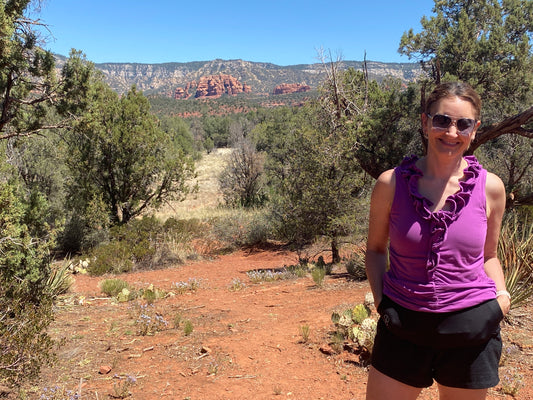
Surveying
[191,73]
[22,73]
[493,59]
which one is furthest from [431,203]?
[191,73]

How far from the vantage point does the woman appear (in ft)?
5.31

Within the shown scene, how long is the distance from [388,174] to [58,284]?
22.6 feet

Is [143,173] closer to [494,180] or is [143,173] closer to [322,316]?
[322,316]

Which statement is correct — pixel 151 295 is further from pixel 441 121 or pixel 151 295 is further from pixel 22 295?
pixel 441 121

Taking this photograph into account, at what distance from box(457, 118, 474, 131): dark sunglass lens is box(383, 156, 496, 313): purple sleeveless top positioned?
0.18 meters

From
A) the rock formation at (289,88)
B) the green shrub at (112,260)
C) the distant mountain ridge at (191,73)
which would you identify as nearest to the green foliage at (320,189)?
the green shrub at (112,260)

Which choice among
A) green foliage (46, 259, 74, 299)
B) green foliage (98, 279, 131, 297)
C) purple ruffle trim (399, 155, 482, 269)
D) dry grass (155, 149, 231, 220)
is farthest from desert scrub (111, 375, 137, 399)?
dry grass (155, 149, 231, 220)

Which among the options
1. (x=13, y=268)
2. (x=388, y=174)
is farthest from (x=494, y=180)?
(x=13, y=268)

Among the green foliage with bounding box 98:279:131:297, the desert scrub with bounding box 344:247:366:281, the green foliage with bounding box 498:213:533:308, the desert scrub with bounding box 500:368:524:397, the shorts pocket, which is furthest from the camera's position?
the green foliage with bounding box 98:279:131:297

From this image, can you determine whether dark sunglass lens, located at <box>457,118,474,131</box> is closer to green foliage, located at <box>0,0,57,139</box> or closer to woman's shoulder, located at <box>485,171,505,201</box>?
woman's shoulder, located at <box>485,171,505,201</box>

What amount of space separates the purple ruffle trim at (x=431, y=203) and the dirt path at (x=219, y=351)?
224 centimetres

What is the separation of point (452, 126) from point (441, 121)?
0.16 feet

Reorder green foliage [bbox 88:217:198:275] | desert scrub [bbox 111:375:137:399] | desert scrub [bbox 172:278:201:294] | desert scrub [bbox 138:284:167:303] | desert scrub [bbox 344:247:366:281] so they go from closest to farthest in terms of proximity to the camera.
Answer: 1. desert scrub [bbox 111:375:137:399]
2. desert scrub [bbox 138:284:167:303]
3. desert scrub [bbox 344:247:366:281]
4. desert scrub [bbox 172:278:201:294]
5. green foliage [bbox 88:217:198:275]

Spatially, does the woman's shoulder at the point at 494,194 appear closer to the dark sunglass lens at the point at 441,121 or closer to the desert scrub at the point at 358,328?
the dark sunglass lens at the point at 441,121
